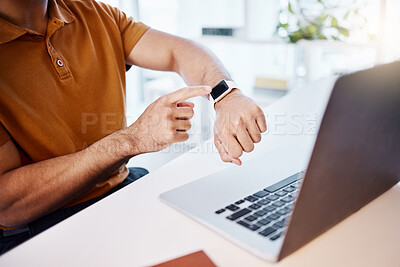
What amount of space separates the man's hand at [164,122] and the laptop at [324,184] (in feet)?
0.46

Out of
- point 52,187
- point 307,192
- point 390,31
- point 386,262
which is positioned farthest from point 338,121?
point 390,31

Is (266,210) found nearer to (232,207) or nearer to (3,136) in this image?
(232,207)

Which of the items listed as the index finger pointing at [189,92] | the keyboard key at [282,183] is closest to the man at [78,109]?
the index finger pointing at [189,92]

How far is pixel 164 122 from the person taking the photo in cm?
80

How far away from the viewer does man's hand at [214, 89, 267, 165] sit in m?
0.82

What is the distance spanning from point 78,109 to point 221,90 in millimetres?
431

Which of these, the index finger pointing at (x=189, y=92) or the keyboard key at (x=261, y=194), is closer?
the keyboard key at (x=261, y=194)

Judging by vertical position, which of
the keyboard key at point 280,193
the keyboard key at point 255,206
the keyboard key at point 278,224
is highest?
Result: the keyboard key at point 278,224

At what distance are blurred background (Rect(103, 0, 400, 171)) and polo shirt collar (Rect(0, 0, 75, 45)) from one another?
0.99 meters

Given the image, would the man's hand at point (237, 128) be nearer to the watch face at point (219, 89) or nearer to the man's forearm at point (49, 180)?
the watch face at point (219, 89)

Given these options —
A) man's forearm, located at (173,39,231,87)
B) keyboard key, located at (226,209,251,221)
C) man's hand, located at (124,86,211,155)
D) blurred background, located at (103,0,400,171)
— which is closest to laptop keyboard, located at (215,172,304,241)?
keyboard key, located at (226,209,251,221)

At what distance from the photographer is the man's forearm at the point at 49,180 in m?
0.83

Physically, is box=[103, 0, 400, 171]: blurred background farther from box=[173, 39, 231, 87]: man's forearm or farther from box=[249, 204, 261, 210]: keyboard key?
box=[249, 204, 261, 210]: keyboard key

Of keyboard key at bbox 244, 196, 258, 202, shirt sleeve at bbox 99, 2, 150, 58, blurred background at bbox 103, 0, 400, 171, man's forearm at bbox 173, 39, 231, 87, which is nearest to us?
keyboard key at bbox 244, 196, 258, 202
